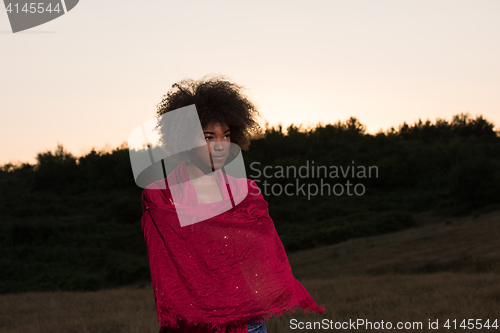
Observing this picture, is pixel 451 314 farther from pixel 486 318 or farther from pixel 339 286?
pixel 339 286

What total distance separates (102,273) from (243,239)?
31.4m

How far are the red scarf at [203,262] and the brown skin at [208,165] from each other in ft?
0.19

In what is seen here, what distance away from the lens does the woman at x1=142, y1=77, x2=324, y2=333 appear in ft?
6.70

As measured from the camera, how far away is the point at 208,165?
7.18ft

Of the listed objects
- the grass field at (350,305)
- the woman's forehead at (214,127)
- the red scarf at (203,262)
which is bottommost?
the grass field at (350,305)

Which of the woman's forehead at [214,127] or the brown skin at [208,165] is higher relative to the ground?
the woman's forehead at [214,127]

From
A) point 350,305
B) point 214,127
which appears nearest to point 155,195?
point 214,127

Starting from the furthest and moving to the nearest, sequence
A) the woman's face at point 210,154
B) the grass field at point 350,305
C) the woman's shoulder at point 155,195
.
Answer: the grass field at point 350,305
the woman's face at point 210,154
the woman's shoulder at point 155,195

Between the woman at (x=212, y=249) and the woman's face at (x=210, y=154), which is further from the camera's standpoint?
the woman's face at (x=210, y=154)

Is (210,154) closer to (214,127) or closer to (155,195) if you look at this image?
(214,127)

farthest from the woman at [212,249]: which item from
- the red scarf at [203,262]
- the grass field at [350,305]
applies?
the grass field at [350,305]

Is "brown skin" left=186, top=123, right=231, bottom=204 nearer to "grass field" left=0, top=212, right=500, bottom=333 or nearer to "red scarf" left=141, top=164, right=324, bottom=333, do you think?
"red scarf" left=141, top=164, right=324, bottom=333

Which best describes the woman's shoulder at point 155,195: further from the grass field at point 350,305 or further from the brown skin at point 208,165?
the grass field at point 350,305

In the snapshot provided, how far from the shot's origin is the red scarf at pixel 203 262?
2037 mm
